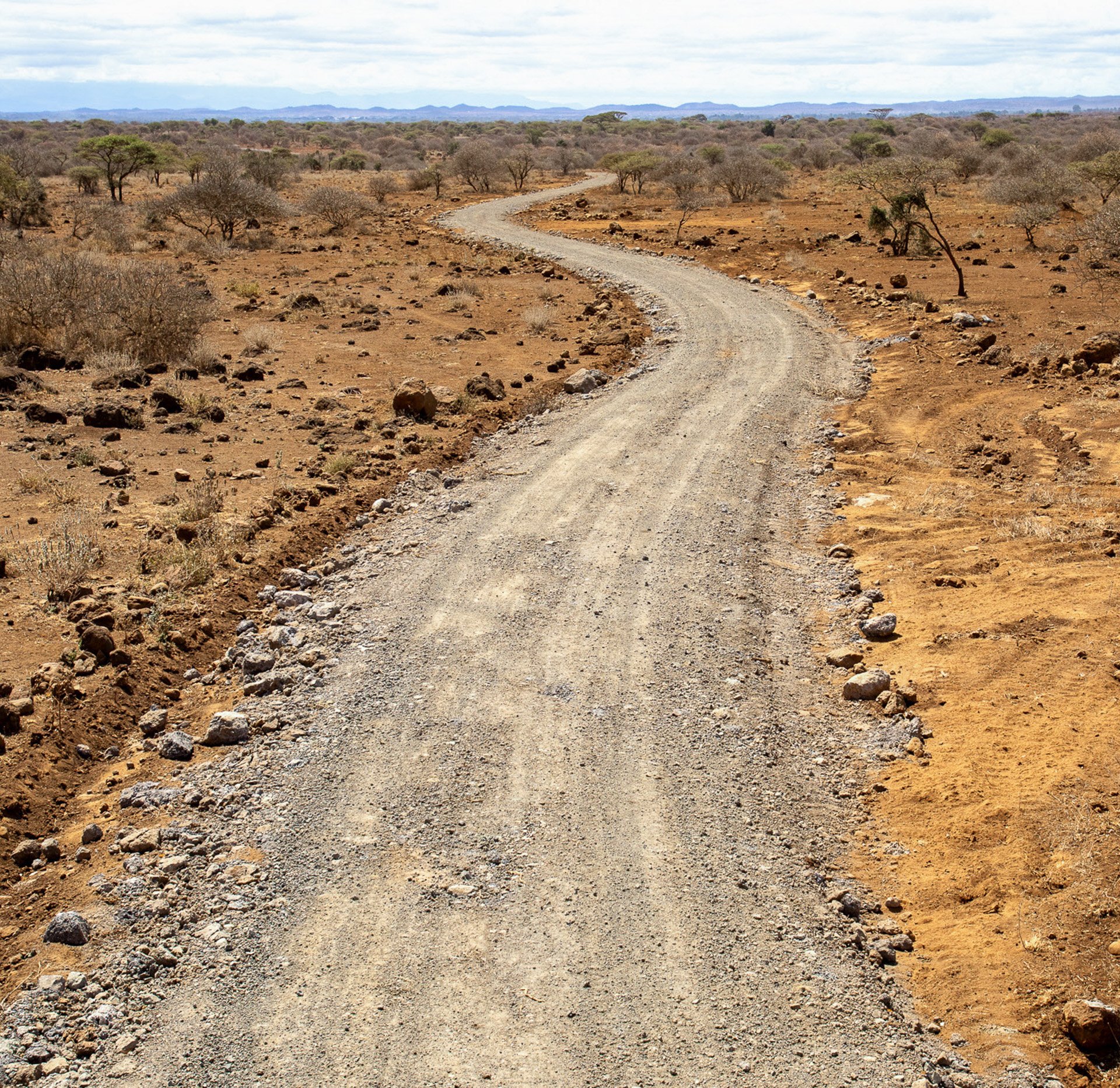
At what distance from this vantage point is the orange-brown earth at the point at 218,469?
767cm

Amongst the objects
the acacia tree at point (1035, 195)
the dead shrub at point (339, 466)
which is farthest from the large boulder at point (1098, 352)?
the acacia tree at point (1035, 195)

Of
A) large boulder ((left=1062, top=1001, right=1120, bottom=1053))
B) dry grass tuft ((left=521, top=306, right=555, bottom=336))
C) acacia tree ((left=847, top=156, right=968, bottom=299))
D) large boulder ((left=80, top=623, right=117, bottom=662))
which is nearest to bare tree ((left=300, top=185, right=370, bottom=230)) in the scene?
dry grass tuft ((left=521, top=306, right=555, bottom=336))

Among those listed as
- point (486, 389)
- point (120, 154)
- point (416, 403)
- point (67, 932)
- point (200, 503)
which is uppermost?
point (120, 154)

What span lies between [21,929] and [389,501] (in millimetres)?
7681

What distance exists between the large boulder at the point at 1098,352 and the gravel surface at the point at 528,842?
881 cm

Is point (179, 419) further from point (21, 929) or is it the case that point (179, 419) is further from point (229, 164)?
point (229, 164)

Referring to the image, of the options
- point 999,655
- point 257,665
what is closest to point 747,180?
point 999,655

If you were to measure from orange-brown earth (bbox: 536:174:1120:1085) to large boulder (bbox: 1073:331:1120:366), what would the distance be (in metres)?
0.28

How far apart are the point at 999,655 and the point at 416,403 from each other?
1054 centimetres

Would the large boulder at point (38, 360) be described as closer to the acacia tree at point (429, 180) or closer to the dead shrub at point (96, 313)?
the dead shrub at point (96, 313)

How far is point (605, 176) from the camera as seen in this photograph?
222 feet

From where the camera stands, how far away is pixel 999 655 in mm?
8703

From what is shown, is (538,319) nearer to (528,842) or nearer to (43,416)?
(43,416)

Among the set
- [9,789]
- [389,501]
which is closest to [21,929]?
[9,789]
